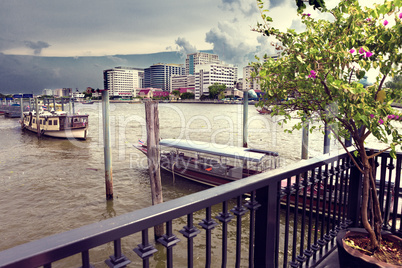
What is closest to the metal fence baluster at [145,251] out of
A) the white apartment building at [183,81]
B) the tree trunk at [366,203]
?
the tree trunk at [366,203]

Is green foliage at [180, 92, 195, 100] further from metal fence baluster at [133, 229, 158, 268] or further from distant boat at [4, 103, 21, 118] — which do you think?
metal fence baluster at [133, 229, 158, 268]

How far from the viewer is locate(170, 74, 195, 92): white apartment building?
6997 inches

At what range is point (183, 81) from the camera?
184 meters

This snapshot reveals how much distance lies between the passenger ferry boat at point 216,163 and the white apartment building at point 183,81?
16119 cm

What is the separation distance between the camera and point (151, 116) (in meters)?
9.49

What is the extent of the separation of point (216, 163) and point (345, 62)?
1418cm

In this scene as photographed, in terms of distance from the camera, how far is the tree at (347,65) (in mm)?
2170

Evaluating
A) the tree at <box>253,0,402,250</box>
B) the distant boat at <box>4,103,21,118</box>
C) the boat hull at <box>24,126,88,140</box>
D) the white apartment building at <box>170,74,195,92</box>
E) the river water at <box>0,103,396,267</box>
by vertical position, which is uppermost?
the white apartment building at <box>170,74,195,92</box>

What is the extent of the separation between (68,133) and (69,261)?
26.9 metres

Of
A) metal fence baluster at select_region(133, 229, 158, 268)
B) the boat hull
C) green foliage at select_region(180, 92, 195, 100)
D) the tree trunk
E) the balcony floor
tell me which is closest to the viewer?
metal fence baluster at select_region(133, 229, 158, 268)

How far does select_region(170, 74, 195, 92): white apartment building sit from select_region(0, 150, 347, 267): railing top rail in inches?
6953

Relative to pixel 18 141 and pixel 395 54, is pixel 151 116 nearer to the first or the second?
pixel 395 54

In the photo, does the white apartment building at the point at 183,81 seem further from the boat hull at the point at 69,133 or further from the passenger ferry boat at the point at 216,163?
the passenger ferry boat at the point at 216,163

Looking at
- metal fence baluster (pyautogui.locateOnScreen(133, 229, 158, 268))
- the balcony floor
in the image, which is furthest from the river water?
metal fence baluster (pyautogui.locateOnScreen(133, 229, 158, 268))
